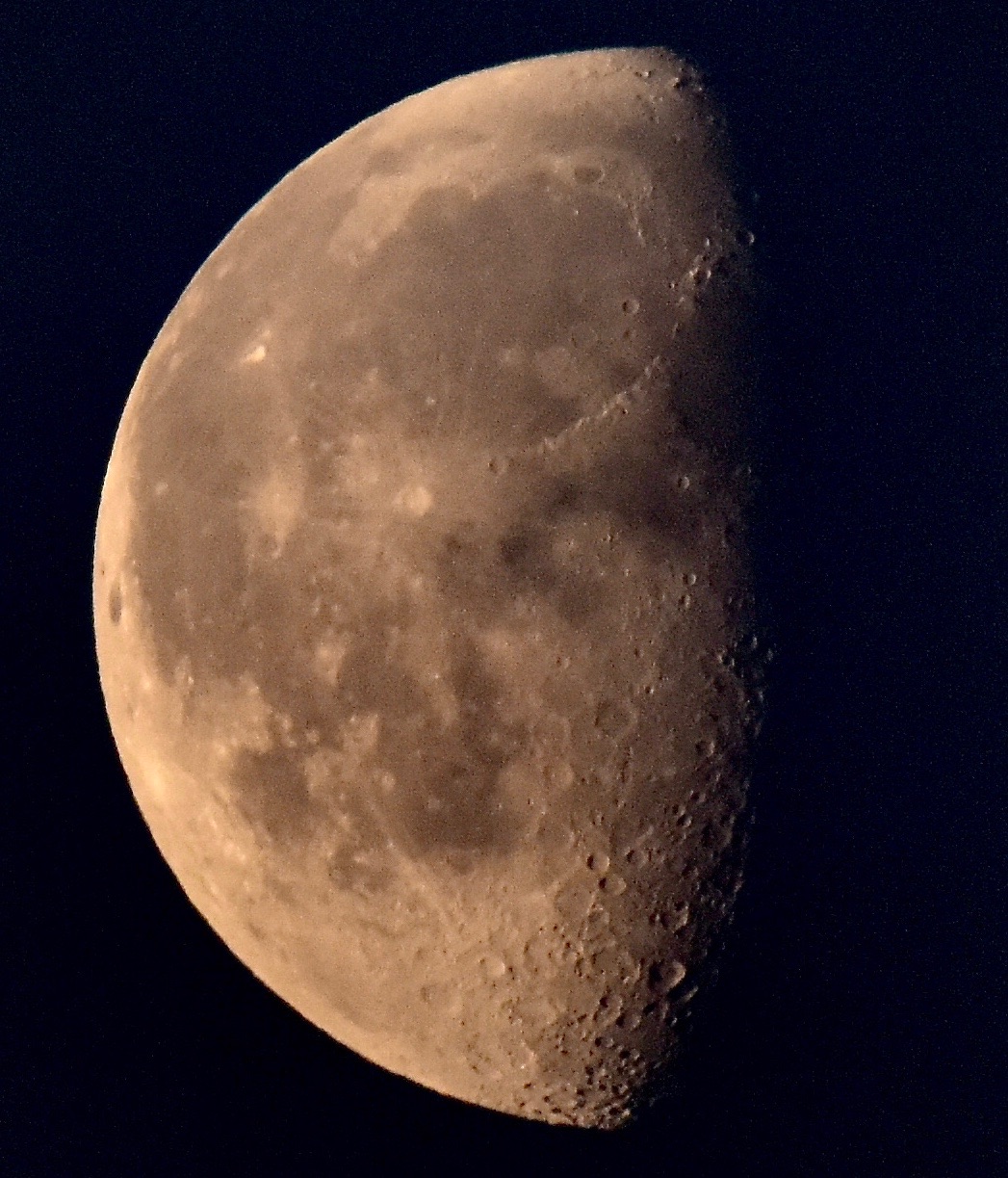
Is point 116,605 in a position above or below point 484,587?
below

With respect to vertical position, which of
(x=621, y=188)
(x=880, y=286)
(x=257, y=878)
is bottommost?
(x=257, y=878)

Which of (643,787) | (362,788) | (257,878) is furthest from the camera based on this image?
(257,878)

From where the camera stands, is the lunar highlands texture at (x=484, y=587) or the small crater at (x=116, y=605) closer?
the lunar highlands texture at (x=484, y=587)

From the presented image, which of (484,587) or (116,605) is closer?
(484,587)

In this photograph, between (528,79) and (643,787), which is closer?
(643,787)

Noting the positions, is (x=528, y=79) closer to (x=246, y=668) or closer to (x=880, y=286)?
(x=880, y=286)

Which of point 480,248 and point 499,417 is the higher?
point 480,248

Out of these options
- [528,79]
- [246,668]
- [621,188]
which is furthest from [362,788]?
[528,79]

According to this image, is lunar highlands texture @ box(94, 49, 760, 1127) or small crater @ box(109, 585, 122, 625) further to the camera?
small crater @ box(109, 585, 122, 625)
